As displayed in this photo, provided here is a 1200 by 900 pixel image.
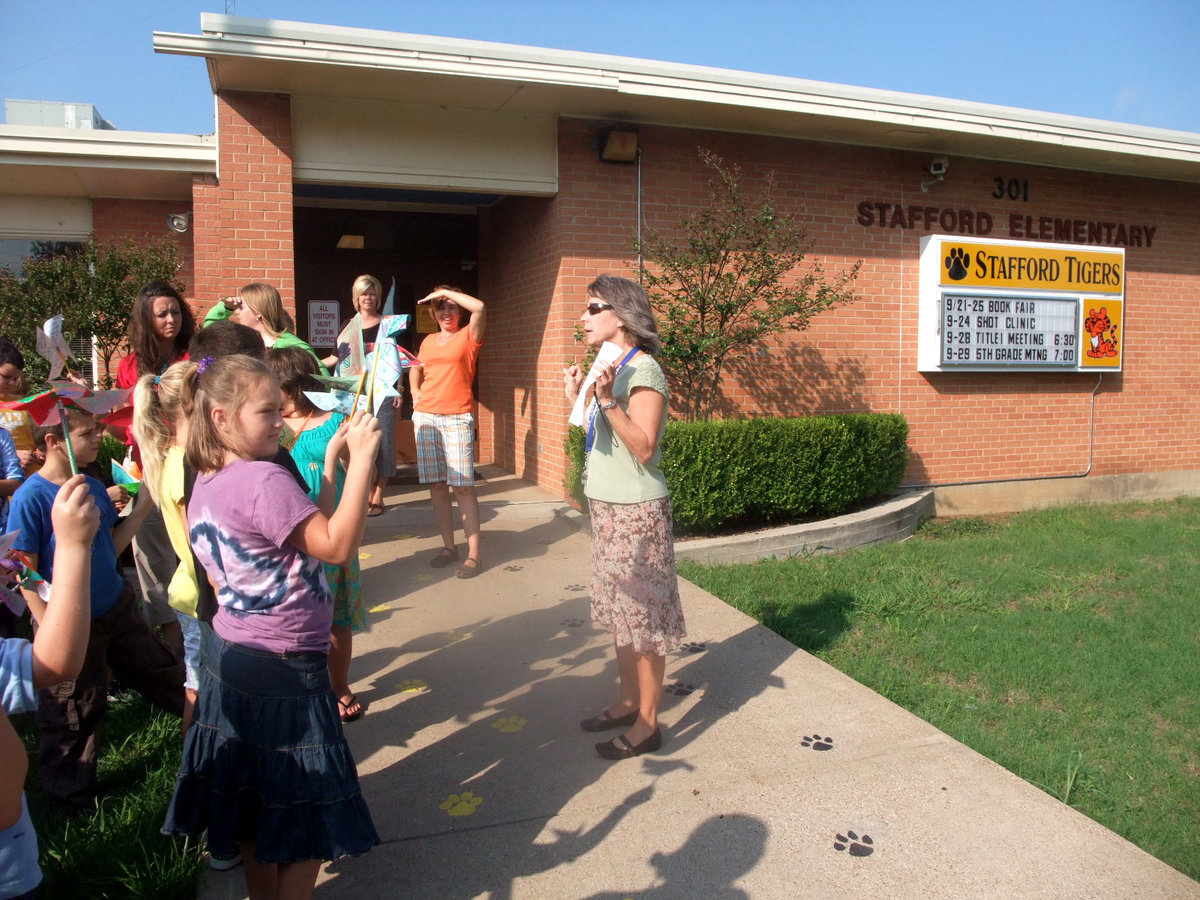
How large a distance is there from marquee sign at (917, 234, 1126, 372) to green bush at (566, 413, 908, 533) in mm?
1873

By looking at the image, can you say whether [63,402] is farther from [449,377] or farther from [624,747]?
[449,377]

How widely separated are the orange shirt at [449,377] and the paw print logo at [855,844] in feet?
12.9

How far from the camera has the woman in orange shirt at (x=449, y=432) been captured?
20.1ft

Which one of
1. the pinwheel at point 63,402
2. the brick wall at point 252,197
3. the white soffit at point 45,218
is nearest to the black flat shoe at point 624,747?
the pinwheel at point 63,402

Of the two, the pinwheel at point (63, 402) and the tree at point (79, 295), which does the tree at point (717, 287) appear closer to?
the tree at point (79, 295)

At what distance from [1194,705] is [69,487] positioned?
4.93m

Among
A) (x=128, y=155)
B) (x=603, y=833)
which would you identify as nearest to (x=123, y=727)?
(x=603, y=833)

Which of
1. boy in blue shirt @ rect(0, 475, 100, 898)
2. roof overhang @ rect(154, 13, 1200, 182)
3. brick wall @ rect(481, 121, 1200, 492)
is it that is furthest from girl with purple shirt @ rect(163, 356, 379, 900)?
brick wall @ rect(481, 121, 1200, 492)

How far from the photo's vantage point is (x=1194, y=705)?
4465 millimetres

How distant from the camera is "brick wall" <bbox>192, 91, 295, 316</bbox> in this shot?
23.8ft

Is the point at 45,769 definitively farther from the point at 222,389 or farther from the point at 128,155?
the point at 128,155

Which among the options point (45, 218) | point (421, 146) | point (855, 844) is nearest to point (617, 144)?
point (421, 146)

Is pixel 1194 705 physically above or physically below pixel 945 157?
below

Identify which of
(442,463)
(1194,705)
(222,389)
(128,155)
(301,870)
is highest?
(128,155)
